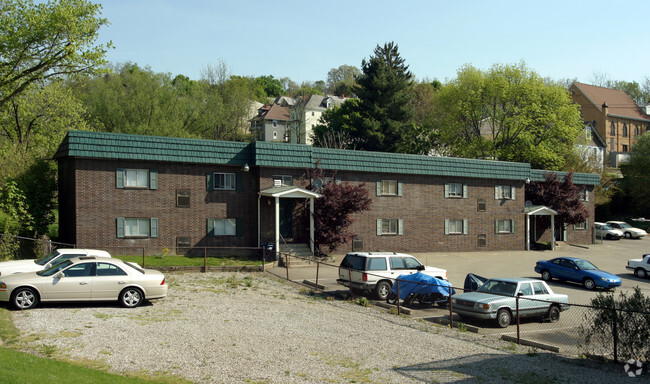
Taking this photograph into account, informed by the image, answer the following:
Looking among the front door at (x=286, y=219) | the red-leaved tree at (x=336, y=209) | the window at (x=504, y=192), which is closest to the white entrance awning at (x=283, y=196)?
the red-leaved tree at (x=336, y=209)

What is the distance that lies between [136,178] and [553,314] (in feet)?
67.4

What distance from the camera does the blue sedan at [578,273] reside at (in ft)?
79.2

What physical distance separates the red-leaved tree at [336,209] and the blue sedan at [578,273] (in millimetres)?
9913

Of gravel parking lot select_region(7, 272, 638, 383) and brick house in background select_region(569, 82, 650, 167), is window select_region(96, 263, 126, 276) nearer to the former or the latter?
gravel parking lot select_region(7, 272, 638, 383)

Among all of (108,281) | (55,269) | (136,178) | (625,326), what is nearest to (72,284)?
(55,269)

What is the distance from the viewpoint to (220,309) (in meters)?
15.8

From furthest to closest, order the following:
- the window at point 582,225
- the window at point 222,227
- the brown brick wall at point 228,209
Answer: the window at point 582,225 < the window at point 222,227 < the brown brick wall at point 228,209

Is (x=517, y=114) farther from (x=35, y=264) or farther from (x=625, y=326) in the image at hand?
(x=35, y=264)

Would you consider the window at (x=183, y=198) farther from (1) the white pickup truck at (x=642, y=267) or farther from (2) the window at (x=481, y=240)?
(1) the white pickup truck at (x=642, y=267)

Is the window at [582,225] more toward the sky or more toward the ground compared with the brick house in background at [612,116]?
more toward the ground

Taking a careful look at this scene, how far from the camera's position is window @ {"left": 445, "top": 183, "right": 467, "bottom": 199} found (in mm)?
36344

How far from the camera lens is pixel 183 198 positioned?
28.5 metres

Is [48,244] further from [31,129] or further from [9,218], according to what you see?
[31,129]

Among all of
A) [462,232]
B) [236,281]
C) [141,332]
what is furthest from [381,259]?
[462,232]
